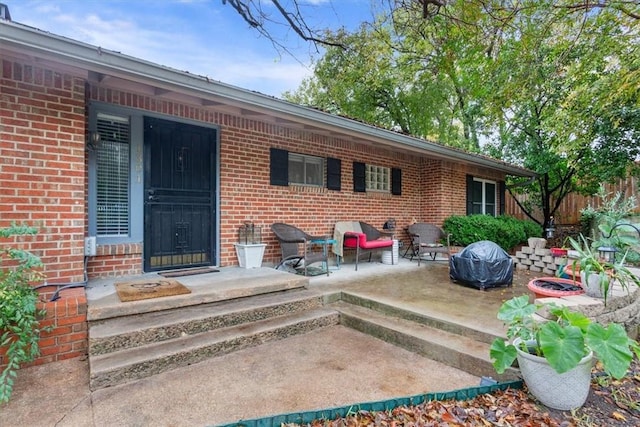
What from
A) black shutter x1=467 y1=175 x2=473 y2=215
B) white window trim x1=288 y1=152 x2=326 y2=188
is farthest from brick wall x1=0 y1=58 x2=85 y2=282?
black shutter x1=467 y1=175 x2=473 y2=215

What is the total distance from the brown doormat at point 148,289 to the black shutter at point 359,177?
4.01m

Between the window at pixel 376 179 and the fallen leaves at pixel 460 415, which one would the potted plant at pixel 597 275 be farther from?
the window at pixel 376 179

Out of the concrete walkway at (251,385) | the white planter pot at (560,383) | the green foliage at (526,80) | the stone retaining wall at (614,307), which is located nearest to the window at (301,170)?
the green foliage at (526,80)

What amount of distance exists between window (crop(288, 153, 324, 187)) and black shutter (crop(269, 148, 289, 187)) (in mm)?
182

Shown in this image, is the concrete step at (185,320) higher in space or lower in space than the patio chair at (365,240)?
lower

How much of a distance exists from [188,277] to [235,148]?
2.03 m

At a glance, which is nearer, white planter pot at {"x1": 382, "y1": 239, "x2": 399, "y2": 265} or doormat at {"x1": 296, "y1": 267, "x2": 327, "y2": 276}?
doormat at {"x1": 296, "y1": 267, "x2": 327, "y2": 276}

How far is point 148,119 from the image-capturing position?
4.23m

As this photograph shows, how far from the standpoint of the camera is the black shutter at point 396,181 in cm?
749

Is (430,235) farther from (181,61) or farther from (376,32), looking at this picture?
(181,61)

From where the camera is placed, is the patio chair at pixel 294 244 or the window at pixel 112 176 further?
the patio chair at pixel 294 244

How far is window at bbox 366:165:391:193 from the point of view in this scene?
7070 millimetres

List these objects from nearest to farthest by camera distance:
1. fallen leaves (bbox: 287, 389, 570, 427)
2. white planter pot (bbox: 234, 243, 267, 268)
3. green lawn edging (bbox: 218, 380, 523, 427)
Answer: green lawn edging (bbox: 218, 380, 523, 427) → fallen leaves (bbox: 287, 389, 570, 427) → white planter pot (bbox: 234, 243, 267, 268)

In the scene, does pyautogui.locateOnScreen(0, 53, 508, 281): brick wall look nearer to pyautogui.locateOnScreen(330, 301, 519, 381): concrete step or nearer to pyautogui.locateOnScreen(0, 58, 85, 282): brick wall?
pyautogui.locateOnScreen(0, 58, 85, 282): brick wall
